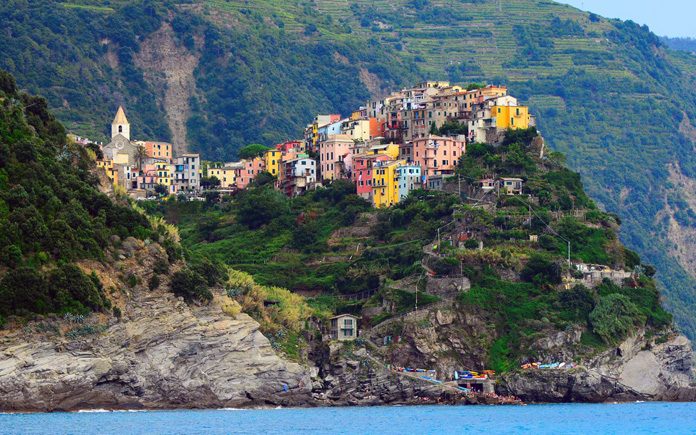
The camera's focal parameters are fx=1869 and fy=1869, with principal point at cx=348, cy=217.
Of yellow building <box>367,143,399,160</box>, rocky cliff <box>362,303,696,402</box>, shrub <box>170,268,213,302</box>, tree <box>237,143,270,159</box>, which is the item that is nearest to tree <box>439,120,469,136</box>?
yellow building <box>367,143,399,160</box>

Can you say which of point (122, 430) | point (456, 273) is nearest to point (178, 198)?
point (456, 273)

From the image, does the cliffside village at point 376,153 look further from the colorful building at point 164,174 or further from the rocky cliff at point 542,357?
the rocky cliff at point 542,357

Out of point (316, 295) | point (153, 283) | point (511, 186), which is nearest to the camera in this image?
point (153, 283)

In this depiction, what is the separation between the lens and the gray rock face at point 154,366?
90688 millimetres

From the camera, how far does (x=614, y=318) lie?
10988cm

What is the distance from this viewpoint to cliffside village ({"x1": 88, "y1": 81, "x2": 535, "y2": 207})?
415ft

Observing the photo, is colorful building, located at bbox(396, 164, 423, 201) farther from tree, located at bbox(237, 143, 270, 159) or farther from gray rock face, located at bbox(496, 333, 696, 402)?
tree, located at bbox(237, 143, 270, 159)

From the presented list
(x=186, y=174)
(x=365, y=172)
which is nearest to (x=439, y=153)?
(x=365, y=172)

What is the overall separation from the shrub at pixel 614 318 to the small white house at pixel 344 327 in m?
13.9

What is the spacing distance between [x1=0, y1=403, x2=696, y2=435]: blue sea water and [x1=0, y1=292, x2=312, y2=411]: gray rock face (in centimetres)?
138

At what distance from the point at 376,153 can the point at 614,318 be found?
26.7 meters

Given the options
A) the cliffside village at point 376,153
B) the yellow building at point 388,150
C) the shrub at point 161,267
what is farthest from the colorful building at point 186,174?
the shrub at point 161,267

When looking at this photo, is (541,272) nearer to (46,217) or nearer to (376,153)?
(376,153)

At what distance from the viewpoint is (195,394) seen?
9869 cm
